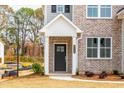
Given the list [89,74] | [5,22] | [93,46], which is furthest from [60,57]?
[5,22]

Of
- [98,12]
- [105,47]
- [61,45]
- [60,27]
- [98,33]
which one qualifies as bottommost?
[105,47]

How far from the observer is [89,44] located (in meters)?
19.5

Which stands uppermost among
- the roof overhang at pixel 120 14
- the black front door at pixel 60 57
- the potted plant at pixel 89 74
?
the roof overhang at pixel 120 14

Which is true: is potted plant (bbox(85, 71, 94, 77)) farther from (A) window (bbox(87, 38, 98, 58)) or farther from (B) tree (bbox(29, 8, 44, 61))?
(B) tree (bbox(29, 8, 44, 61))

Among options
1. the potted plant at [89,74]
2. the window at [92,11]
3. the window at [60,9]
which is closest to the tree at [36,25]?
the window at [60,9]

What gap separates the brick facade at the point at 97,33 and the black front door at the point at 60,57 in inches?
50.6

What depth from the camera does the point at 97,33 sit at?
63.6 ft

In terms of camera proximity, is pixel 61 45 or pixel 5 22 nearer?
pixel 61 45

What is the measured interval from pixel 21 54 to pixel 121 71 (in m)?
16.6

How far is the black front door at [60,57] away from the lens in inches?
798

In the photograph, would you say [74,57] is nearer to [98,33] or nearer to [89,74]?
[89,74]

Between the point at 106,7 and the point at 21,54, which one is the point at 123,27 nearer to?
the point at 106,7

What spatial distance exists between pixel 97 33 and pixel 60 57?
2771mm

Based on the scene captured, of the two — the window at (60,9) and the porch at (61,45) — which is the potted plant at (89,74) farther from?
the window at (60,9)
